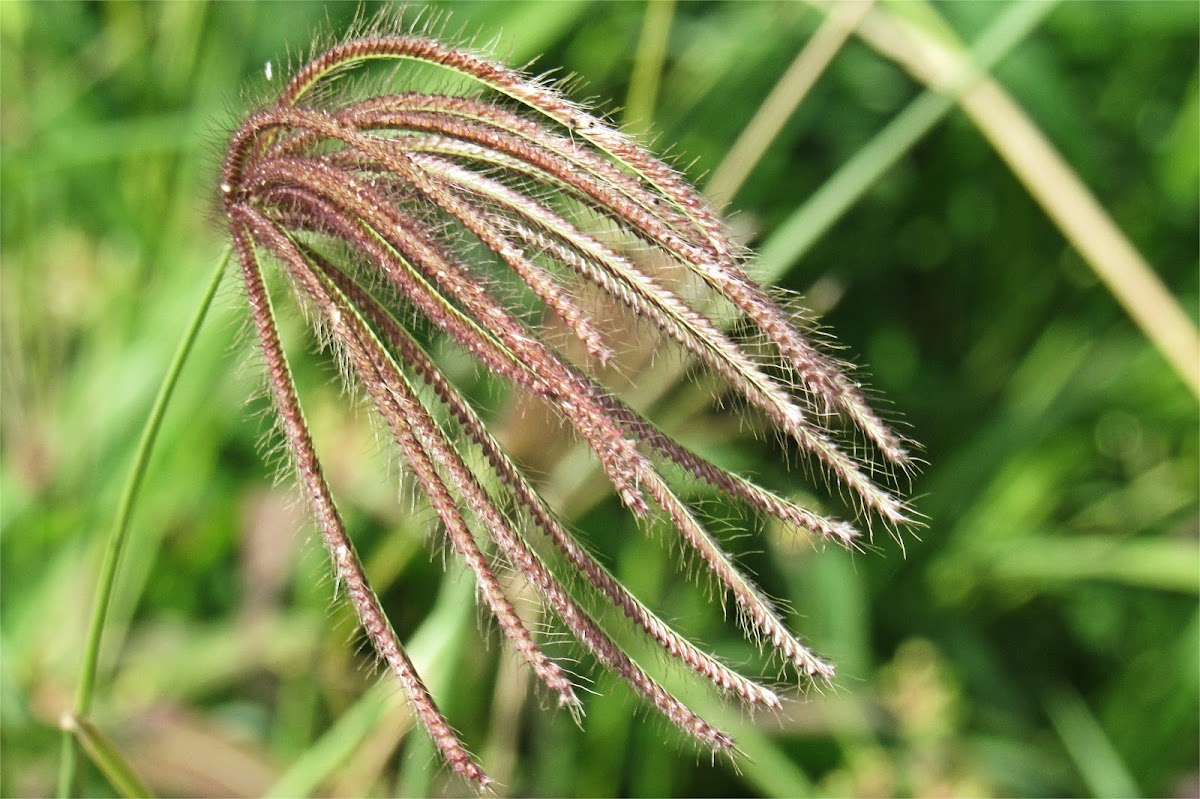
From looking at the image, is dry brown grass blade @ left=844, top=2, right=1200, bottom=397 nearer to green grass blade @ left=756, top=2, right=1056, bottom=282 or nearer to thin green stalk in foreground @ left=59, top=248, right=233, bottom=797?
green grass blade @ left=756, top=2, right=1056, bottom=282

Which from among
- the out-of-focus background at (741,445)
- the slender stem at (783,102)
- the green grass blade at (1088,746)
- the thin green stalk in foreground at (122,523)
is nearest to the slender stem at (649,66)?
the out-of-focus background at (741,445)

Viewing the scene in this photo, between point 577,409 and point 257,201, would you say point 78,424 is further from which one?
point 577,409

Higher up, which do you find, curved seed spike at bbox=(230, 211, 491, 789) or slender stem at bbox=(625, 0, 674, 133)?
slender stem at bbox=(625, 0, 674, 133)

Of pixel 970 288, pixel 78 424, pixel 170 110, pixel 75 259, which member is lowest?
pixel 970 288

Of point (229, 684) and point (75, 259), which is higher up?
point (75, 259)

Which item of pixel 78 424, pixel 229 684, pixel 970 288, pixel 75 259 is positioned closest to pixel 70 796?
pixel 229 684

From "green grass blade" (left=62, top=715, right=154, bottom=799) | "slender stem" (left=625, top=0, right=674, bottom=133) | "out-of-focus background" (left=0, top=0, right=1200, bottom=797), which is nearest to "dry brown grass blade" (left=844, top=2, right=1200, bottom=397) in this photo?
"out-of-focus background" (left=0, top=0, right=1200, bottom=797)

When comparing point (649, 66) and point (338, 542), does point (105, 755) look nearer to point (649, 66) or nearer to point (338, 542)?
point (338, 542)
